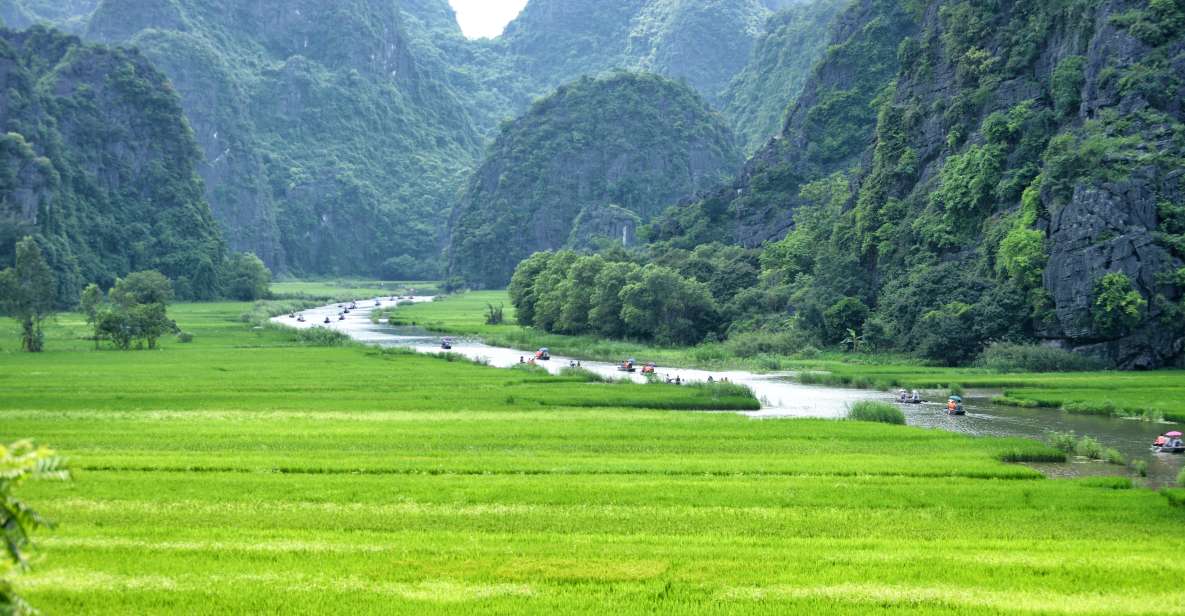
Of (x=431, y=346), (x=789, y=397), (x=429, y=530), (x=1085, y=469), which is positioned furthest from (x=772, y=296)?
(x=429, y=530)

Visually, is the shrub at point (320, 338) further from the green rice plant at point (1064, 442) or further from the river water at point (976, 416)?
the green rice plant at point (1064, 442)

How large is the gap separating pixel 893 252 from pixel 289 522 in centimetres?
8467

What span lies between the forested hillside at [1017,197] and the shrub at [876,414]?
96.0 ft

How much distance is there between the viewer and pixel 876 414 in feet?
183

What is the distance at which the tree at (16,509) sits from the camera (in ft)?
36.2

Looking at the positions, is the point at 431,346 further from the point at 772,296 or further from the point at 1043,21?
the point at 1043,21

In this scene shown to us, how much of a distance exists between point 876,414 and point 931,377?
22.4 m

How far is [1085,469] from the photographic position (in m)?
41.6

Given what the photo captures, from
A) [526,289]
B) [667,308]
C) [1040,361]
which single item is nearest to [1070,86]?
[1040,361]

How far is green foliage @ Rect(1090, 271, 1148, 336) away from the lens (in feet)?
250

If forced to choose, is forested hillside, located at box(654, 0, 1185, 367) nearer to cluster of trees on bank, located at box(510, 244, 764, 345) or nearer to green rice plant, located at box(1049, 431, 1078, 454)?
cluster of trees on bank, located at box(510, 244, 764, 345)

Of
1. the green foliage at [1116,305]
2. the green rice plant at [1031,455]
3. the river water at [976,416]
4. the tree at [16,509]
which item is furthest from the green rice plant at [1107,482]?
the green foliage at [1116,305]

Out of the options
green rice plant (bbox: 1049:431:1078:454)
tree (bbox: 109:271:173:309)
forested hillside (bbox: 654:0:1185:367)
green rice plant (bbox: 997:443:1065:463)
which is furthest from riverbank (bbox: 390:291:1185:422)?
tree (bbox: 109:271:173:309)

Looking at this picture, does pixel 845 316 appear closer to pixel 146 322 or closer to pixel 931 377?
pixel 931 377
